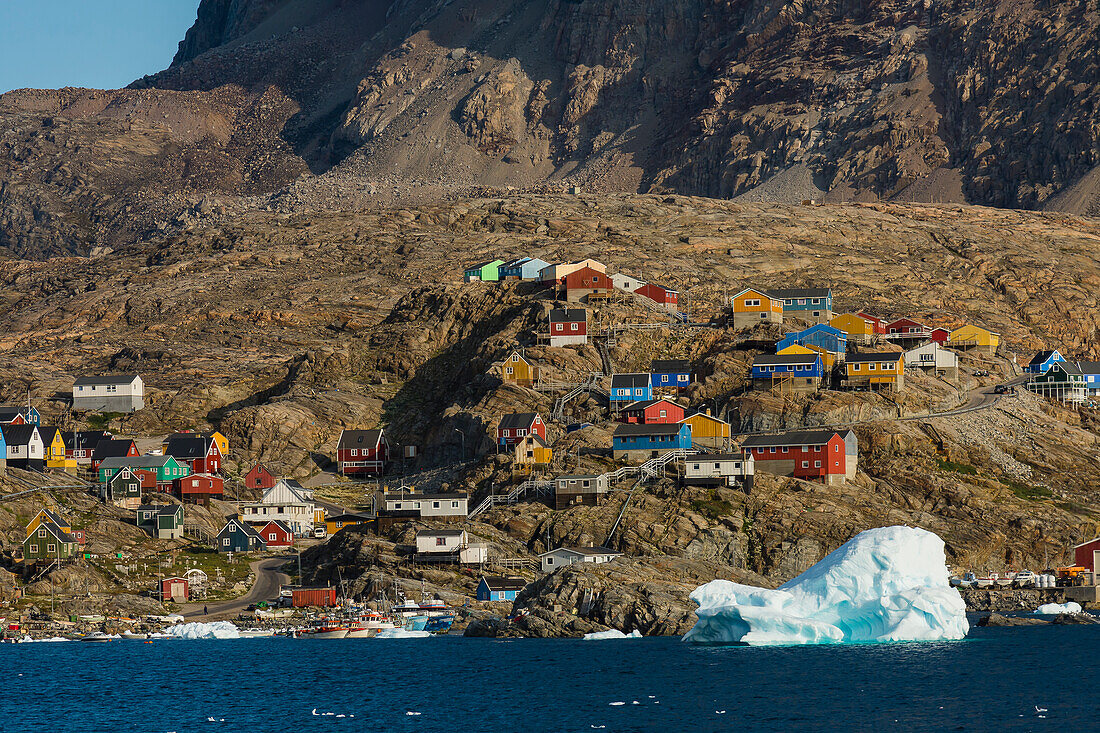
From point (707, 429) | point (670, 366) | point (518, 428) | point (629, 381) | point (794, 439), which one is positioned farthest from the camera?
point (670, 366)

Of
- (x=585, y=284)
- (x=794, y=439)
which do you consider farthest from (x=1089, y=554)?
(x=585, y=284)

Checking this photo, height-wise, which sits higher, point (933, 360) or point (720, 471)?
point (933, 360)

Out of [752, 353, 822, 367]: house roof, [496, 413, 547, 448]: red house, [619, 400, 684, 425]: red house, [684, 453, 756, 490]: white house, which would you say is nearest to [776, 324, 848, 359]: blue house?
[752, 353, 822, 367]: house roof

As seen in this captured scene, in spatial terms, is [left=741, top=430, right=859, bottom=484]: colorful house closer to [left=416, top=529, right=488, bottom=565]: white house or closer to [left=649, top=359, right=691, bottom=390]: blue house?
[left=649, top=359, right=691, bottom=390]: blue house

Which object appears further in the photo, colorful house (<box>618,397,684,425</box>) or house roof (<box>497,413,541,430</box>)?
colorful house (<box>618,397,684,425</box>)

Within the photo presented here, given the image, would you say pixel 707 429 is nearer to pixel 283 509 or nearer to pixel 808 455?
pixel 808 455

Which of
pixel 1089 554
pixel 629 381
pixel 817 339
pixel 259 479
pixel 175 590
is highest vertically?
pixel 817 339

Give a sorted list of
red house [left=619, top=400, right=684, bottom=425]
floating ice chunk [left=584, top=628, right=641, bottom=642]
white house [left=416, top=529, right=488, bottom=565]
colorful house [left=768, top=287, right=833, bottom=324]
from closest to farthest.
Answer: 1. floating ice chunk [left=584, top=628, right=641, bottom=642]
2. white house [left=416, top=529, right=488, bottom=565]
3. red house [left=619, top=400, right=684, bottom=425]
4. colorful house [left=768, top=287, right=833, bottom=324]
